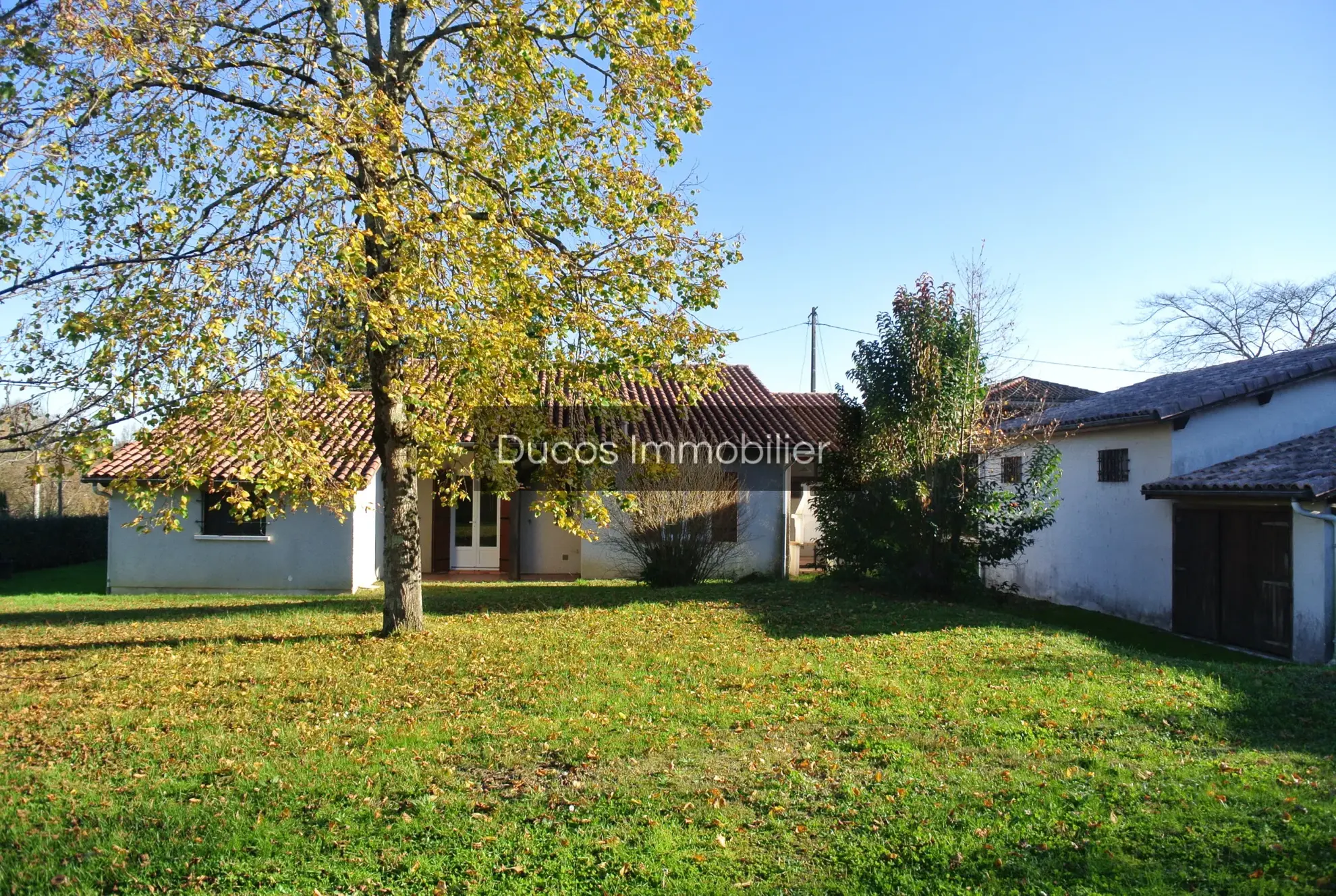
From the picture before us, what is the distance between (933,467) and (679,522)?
16.0 ft

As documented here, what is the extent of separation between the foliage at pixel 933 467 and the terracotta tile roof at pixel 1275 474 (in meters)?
1.93

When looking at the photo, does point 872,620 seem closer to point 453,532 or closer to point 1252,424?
point 1252,424

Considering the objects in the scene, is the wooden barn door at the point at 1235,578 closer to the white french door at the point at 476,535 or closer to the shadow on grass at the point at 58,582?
the white french door at the point at 476,535

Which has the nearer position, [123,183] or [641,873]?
[641,873]

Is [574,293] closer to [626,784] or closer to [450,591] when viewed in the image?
[626,784]

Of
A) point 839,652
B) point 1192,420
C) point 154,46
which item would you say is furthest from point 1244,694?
point 154,46

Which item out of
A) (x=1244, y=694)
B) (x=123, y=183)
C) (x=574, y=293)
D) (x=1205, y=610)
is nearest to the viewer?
(x=1244, y=694)

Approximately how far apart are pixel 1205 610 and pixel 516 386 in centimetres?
1102

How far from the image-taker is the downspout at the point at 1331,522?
35.6 ft

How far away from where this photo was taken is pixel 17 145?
26.0ft

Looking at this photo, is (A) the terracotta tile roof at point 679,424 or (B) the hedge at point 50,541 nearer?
(A) the terracotta tile roof at point 679,424

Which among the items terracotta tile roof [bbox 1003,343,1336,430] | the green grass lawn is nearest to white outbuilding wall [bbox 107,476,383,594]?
the green grass lawn

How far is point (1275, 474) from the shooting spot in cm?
1208

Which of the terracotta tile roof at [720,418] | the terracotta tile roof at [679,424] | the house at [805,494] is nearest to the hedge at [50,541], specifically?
the terracotta tile roof at [679,424]
